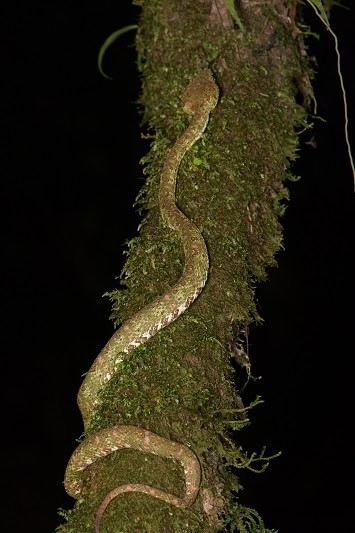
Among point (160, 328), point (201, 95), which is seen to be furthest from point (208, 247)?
point (201, 95)

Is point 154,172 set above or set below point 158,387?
above

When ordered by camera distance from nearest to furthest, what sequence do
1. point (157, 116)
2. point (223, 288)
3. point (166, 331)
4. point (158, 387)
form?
1. point (158, 387)
2. point (166, 331)
3. point (223, 288)
4. point (157, 116)

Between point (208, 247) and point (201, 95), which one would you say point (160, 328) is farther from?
point (201, 95)

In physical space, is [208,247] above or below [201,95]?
below

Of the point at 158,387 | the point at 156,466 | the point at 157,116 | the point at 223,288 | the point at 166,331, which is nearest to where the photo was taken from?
the point at 156,466

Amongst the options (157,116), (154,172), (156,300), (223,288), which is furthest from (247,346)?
(157,116)

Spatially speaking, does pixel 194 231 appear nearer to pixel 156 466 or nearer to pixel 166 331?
pixel 166 331
